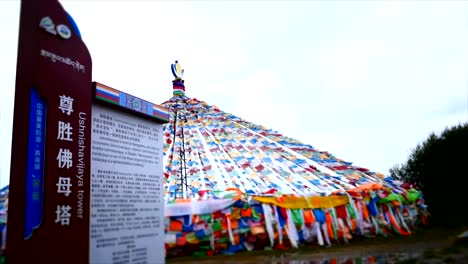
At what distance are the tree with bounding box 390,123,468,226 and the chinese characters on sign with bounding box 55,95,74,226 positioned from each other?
40.4 ft

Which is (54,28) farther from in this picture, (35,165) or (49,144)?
(35,165)

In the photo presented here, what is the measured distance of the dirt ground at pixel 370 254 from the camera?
6020mm

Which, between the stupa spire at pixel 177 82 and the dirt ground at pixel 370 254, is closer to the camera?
the dirt ground at pixel 370 254

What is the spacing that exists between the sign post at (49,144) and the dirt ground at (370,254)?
356 centimetres

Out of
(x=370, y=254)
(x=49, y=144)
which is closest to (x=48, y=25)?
(x=49, y=144)

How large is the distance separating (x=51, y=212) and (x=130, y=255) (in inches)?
40.9

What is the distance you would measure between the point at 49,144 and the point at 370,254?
17.5 feet

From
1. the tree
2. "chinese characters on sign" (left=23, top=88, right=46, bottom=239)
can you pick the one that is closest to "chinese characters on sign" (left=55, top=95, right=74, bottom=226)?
"chinese characters on sign" (left=23, top=88, right=46, bottom=239)

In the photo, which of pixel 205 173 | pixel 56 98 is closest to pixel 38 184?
pixel 56 98

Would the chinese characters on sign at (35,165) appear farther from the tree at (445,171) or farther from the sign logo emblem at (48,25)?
the tree at (445,171)

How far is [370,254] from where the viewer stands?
21.9ft

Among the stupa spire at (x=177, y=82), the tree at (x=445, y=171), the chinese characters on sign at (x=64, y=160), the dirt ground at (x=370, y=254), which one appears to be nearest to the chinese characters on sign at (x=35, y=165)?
the chinese characters on sign at (x=64, y=160)

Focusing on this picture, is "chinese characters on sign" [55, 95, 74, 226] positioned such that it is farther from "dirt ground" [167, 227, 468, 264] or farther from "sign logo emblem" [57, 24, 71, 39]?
"dirt ground" [167, 227, 468, 264]

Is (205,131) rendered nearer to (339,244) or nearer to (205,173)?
(205,173)
